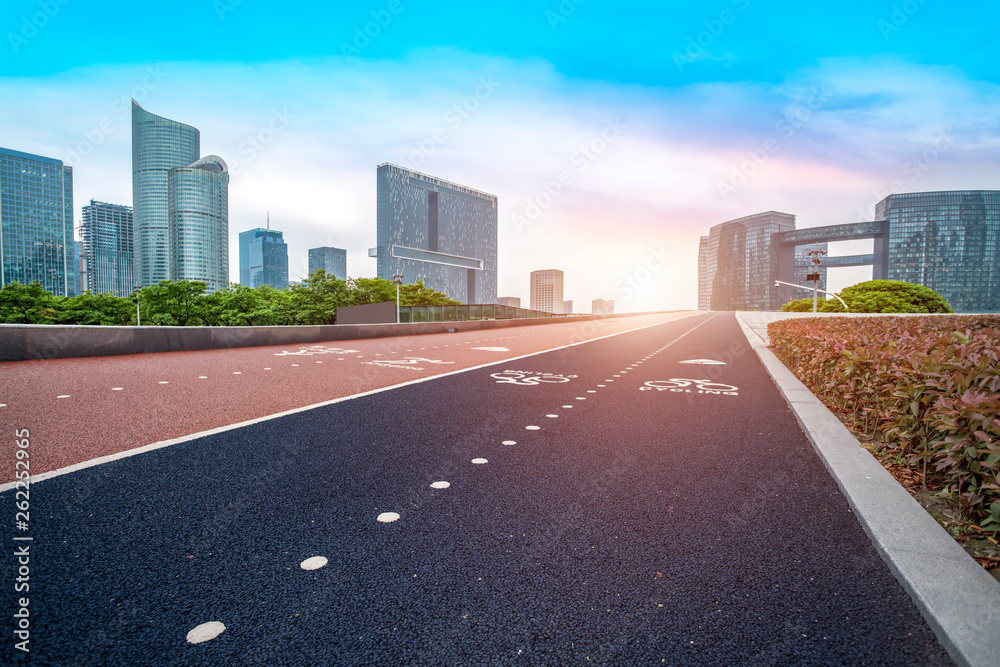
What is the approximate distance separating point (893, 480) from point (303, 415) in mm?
5459

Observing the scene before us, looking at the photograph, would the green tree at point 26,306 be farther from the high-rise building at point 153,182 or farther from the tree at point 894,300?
the tree at point 894,300

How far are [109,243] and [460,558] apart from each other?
247 meters

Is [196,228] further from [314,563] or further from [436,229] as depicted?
[314,563]

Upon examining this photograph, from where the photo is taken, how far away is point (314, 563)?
2287 mm

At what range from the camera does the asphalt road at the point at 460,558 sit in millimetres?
1756

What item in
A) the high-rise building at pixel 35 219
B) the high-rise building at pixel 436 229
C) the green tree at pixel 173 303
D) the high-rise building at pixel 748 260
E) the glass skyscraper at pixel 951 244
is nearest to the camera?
the green tree at pixel 173 303

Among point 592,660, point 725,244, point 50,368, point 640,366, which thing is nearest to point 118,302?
point 50,368

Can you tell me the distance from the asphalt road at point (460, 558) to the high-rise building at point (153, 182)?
17227cm

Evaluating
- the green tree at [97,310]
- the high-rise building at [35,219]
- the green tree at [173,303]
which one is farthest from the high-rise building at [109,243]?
the green tree at [173,303]

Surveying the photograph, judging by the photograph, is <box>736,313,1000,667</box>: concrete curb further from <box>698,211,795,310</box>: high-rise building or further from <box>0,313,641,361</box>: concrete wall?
<box>698,211,795,310</box>: high-rise building

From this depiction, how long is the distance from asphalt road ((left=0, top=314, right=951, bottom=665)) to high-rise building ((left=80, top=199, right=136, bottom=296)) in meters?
228

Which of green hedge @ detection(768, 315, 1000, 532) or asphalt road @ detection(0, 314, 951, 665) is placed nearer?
asphalt road @ detection(0, 314, 951, 665)

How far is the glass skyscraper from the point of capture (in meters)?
130

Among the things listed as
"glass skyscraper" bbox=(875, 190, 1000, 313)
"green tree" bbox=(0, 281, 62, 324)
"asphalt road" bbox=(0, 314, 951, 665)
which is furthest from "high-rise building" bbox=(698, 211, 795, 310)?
"asphalt road" bbox=(0, 314, 951, 665)
